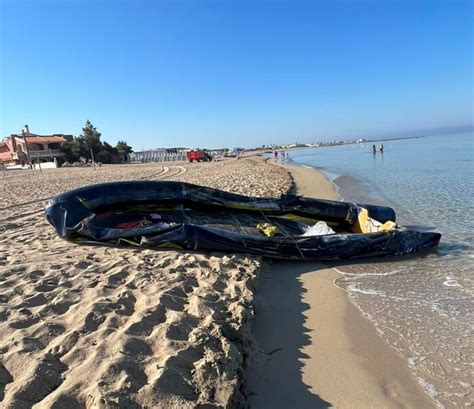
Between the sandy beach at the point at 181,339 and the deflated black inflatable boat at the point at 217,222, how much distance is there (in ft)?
1.71

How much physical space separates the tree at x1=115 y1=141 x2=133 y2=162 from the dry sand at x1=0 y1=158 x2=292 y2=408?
2288 inches

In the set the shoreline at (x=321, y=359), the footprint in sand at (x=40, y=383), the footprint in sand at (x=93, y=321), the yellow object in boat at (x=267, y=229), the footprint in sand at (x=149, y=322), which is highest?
the footprint in sand at (x=40, y=383)

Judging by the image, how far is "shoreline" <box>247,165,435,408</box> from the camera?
8.72 ft

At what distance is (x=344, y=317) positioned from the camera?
3.96 meters

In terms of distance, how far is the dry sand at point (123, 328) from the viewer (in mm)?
2260

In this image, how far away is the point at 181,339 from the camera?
2.91 metres

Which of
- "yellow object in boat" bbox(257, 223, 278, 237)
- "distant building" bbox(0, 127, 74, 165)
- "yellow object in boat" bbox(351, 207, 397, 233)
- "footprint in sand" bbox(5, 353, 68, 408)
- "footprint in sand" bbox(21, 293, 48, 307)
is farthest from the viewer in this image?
"distant building" bbox(0, 127, 74, 165)

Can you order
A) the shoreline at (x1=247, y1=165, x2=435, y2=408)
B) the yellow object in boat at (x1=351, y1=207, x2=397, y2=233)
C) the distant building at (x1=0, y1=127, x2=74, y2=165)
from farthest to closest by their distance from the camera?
the distant building at (x1=0, y1=127, x2=74, y2=165) < the yellow object in boat at (x1=351, y1=207, x2=397, y2=233) < the shoreline at (x1=247, y1=165, x2=435, y2=408)

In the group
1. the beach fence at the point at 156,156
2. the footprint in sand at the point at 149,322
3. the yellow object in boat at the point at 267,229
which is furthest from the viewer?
the beach fence at the point at 156,156

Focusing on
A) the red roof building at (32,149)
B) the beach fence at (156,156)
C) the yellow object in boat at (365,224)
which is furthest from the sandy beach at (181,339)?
the beach fence at (156,156)

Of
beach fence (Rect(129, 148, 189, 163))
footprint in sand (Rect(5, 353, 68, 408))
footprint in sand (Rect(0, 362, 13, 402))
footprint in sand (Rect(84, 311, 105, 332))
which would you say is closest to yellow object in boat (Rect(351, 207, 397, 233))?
footprint in sand (Rect(84, 311, 105, 332))

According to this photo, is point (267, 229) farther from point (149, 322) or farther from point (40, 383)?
point (40, 383)

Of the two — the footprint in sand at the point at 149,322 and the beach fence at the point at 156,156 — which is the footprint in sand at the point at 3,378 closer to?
the footprint in sand at the point at 149,322

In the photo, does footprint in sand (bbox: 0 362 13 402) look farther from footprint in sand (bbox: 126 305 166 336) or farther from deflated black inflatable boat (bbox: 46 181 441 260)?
deflated black inflatable boat (bbox: 46 181 441 260)
